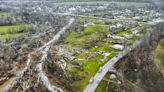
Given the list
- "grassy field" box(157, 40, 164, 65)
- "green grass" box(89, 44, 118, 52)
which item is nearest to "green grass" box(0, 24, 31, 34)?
"green grass" box(89, 44, 118, 52)

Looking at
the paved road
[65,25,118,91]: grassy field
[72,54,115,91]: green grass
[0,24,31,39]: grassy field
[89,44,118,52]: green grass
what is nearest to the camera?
the paved road

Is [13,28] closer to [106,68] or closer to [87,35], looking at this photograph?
[87,35]

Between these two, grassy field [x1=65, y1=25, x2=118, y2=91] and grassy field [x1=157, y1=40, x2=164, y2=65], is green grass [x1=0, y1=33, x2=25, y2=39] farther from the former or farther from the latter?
grassy field [x1=157, y1=40, x2=164, y2=65]

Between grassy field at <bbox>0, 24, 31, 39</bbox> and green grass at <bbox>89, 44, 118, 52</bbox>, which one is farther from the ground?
grassy field at <bbox>0, 24, 31, 39</bbox>

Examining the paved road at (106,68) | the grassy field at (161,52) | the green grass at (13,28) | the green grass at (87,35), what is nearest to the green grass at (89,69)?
the paved road at (106,68)

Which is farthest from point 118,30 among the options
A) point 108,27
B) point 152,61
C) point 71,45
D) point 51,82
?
point 51,82

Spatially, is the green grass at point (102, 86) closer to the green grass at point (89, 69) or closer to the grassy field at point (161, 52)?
the green grass at point (89, 69)

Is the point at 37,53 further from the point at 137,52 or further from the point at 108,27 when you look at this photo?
the point at 108,27

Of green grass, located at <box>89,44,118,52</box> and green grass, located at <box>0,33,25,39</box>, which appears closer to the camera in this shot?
green grass, located at <box>89,44,118,52</box>
